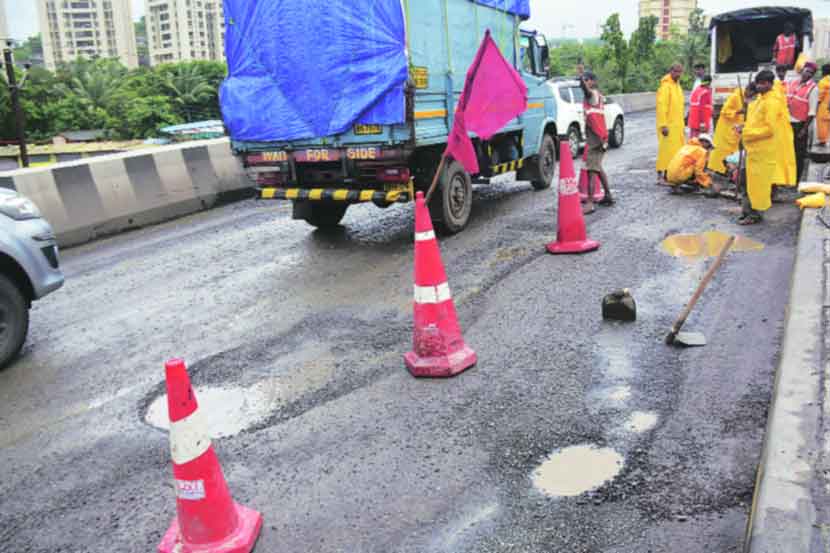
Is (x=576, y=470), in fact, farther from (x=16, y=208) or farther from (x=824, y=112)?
(x=824, y=112)

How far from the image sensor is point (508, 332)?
5445mm

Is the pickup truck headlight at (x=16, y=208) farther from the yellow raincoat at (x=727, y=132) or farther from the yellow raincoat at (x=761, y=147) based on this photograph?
the yellow raincoat at (x=727, y=132)

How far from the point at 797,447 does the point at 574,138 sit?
44.6 feet

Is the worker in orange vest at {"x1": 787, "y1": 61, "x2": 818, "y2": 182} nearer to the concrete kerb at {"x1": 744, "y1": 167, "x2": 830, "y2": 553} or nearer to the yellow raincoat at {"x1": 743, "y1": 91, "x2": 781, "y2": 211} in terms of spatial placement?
the yellow raincoat at {"x1": 743, "y1": 91, "x2": 781, "y2": 211}

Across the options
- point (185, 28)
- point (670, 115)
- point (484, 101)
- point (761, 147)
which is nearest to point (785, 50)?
point (670, 115)

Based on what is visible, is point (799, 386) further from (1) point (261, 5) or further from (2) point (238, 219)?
(2) point (238, 219)

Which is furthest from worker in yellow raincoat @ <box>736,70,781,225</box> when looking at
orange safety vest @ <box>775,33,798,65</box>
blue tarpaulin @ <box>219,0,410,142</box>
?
orange safety vest @ <box>775,33,798,65</box>

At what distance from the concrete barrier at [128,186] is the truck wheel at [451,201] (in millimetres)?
4511

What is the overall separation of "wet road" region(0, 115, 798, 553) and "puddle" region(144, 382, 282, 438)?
19 mm

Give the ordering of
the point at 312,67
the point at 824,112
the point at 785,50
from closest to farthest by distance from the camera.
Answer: the point at 312,67 → the point at 824,112 → the point at 785,50

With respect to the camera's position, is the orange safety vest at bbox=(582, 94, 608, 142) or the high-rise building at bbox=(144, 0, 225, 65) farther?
the high-rise building at bbox=(144, 0, 225, 65)

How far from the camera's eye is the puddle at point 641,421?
388 centimetres

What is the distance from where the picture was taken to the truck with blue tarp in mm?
7727

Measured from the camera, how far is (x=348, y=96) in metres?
7.89
